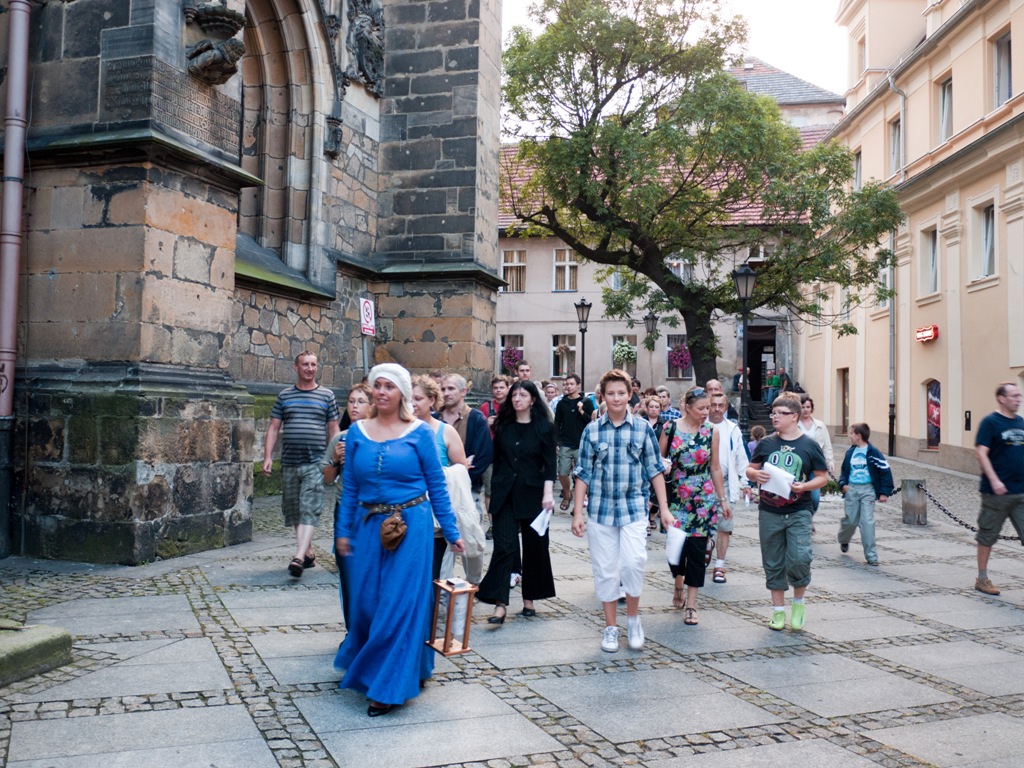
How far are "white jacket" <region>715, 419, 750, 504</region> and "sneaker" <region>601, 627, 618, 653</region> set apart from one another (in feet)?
9.80

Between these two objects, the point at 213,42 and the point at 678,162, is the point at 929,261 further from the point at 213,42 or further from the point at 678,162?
the point at 213,42

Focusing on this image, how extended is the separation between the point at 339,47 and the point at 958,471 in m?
15.9

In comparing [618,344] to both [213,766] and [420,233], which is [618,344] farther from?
[213,766]

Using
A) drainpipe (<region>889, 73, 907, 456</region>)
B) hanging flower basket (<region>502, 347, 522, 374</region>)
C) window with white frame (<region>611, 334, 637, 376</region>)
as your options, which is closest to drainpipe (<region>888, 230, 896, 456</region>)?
drainpipe (<region>889, 73, 907, 456</region>)

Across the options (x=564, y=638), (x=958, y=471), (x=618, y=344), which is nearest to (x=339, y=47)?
(x=564, y=638)

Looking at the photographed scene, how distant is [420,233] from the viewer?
14633 mm

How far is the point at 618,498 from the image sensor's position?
5.94 meters

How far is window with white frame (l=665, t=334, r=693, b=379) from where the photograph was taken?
1478 inches

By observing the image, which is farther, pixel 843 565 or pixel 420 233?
pixel 420 233

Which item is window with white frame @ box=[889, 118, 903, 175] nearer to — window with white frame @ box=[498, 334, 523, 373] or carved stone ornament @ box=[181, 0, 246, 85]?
window with white frame @ box=[498, 334, 523, 373]

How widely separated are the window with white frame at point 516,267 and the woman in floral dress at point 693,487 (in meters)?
32.9

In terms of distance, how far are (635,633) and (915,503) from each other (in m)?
7.91

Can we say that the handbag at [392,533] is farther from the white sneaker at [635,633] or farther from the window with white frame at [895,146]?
the window with white frame at [895,146]

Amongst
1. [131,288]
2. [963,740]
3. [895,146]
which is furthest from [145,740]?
[895,146]
